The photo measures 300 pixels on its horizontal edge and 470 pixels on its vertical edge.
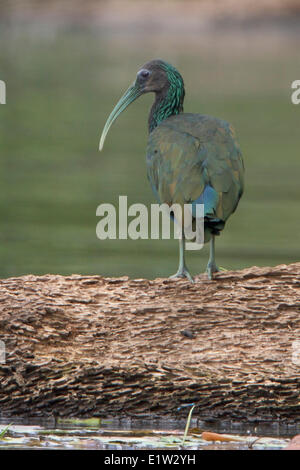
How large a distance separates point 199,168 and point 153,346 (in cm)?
131

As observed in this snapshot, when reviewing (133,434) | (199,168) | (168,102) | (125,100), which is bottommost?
(133,434)

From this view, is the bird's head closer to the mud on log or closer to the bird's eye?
the bird's eye

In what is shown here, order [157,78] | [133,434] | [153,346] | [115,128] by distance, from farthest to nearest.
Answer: [115,128] < [157,78] < [153,346] < [133,434]

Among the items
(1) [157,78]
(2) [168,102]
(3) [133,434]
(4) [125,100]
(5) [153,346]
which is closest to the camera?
(3) [133,434]

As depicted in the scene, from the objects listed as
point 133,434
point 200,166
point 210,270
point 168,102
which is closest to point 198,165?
point 200,166

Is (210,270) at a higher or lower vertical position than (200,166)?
lower

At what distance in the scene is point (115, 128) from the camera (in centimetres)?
2405

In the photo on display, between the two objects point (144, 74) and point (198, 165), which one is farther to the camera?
point (144, 74)

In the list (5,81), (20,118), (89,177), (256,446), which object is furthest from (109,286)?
(5,81)

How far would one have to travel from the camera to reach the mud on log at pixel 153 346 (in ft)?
18.2

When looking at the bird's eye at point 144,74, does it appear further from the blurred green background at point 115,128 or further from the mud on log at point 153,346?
the blurred green background at point 115,128

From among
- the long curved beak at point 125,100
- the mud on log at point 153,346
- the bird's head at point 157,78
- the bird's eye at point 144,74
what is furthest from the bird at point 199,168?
the long curved beak at point 125,100

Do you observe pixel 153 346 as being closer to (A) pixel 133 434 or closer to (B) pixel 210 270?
(A) pixel 133 434

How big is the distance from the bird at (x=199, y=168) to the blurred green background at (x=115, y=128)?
11.2 ft
